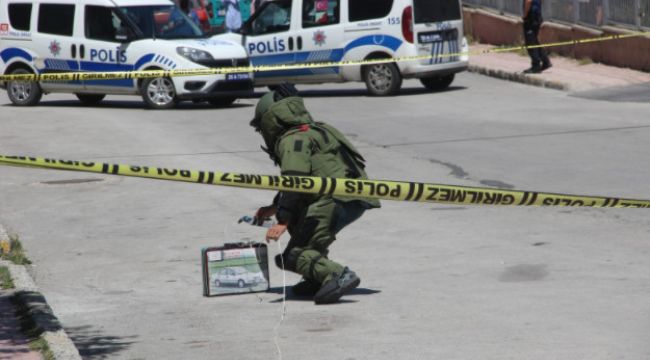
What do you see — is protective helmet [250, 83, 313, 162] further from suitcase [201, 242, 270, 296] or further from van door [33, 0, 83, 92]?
van door [33, 0, 83, 92]

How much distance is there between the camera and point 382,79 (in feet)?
73.0

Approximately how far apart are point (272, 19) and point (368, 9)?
202cm

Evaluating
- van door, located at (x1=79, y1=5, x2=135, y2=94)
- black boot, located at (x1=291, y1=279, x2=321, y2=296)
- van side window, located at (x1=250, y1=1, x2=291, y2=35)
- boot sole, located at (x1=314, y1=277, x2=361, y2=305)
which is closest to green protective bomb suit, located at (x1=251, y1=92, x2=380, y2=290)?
boot sole, located at (x1=314, y1=277, x2=361, y2=305)

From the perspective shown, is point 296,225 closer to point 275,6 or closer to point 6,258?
point 6,258

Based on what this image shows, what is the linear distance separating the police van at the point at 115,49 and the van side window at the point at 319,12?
4.51 feet

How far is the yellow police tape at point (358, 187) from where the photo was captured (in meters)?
6.80

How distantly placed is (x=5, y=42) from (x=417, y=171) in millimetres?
A: 11027

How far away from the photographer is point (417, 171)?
14.2 metres

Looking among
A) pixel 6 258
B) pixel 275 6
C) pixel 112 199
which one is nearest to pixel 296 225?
pixel 6 258

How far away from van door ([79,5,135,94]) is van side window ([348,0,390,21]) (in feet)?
13.1

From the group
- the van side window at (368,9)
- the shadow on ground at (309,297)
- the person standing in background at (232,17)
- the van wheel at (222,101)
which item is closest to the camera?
the shadow on ground at (309,297)

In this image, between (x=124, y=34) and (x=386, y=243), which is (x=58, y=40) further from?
(x=386, y=243)

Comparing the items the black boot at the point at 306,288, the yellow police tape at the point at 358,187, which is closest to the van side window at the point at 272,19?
the black boot at the point at 306,288

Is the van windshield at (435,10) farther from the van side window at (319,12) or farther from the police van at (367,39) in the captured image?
the van side window at (319,12)
